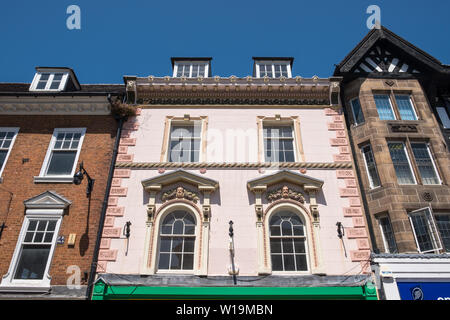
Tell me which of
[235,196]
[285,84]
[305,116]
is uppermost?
[285,84]

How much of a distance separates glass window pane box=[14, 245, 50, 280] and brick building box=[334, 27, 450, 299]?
442 inches

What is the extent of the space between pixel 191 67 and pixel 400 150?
10.6m

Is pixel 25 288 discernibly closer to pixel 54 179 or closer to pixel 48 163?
pixel 54 179

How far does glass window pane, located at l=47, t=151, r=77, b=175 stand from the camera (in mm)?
11859

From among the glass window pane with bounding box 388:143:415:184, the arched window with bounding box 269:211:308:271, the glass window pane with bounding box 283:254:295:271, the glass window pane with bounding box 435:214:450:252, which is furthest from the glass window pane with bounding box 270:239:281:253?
the glass window pane with bounding box 435:214:450:252

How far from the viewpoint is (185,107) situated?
44.3 ft

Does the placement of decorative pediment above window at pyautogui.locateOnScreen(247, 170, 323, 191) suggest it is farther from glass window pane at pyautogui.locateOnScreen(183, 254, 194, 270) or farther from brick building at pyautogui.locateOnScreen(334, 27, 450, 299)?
glass window pane at pyautogui.locateOnScreen(183, 254, 194, 270)

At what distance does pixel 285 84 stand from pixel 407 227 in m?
7.58

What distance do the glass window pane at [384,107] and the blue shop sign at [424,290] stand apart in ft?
22.9

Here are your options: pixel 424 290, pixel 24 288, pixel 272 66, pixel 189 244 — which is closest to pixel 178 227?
pixel 189 244

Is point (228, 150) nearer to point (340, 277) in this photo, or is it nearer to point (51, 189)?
point (340, 277)

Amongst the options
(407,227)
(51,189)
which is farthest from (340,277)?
(51,189)
